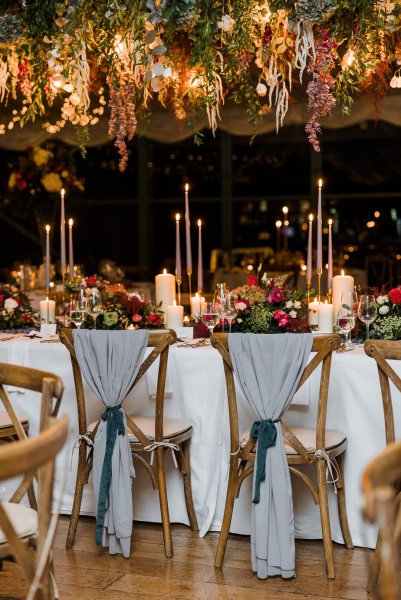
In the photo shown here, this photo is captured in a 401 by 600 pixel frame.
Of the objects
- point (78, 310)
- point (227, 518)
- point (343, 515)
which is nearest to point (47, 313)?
point (78, 310)

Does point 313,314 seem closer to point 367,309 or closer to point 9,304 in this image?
point 367,309

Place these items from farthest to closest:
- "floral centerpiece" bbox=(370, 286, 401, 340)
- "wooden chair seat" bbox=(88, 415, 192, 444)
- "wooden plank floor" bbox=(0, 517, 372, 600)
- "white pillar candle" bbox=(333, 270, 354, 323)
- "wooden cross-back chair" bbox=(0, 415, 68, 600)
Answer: "white pillar candle" bbox=(333, 270, 354, 323) → "floral centerpiece" bbox=(370, 286, 401, 340) → "wooden chair seat" bbox=(88, 415, 192, 444) → "wooden plank floor" bbox=(0, 517, 372, 600) → "wooden cross-back chair" bbox=(0, 415, 68, 600)

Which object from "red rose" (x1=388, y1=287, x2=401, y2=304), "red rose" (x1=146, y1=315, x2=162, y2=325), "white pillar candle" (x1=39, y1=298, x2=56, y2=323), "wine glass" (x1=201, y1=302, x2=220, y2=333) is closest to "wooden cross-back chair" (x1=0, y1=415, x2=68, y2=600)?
"wine glass" (x1=201, y1=302, x2=220, y2=333)

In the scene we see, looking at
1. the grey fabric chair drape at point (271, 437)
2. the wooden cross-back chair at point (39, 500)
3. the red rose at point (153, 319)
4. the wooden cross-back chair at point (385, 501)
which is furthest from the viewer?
the red rose at point (153, 319)

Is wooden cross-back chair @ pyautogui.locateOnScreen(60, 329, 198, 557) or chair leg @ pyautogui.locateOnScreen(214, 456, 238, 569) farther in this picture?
wooden cross-back chair @ pyautogui.locateOnScreen(60, 329, 198, 557)

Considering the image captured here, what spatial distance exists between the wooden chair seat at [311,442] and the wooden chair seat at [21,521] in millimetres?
1230

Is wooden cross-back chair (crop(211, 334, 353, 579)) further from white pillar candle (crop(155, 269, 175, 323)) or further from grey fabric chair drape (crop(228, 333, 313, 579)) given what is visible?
white pillar candle (crop(155, 269, 175, 323))

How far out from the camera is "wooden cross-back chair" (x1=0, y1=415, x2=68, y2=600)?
5.46 ft

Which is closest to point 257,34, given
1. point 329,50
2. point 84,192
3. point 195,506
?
point 329,50

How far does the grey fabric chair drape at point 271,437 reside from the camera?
11.2 feet

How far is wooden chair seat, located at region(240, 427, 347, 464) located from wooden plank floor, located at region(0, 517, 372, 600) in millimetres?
447

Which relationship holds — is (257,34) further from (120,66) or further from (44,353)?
(44,353)

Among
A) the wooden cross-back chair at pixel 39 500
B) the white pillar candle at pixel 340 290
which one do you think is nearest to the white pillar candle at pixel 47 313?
the white pillar candle at pixel 340 290

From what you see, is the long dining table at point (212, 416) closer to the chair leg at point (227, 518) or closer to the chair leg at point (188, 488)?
the chair leg at point (188, 488)
